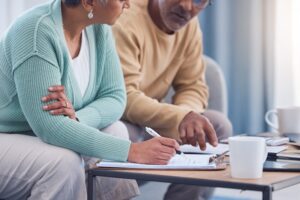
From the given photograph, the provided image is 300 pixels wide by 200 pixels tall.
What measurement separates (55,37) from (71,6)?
140 mm

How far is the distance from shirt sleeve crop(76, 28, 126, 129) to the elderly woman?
0.11 ft

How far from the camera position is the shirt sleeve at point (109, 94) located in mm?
1577

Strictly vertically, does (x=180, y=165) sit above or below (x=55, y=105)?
below

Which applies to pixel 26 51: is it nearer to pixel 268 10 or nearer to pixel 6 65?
pixel 6 65

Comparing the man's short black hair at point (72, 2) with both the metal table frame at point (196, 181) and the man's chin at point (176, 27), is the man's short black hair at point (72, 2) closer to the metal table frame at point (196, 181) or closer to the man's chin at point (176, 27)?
the metal table frame at point (196, 181)

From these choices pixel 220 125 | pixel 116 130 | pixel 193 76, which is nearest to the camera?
pixel 116 130

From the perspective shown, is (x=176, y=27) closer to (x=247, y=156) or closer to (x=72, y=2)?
(x=72, y=2)

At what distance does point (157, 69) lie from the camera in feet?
7.18

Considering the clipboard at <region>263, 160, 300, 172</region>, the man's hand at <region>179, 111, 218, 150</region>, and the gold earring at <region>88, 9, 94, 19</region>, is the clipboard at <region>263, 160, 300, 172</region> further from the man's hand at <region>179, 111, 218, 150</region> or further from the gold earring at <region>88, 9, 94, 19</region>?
the gold earring at <region>88, 9, 94, 19</region>

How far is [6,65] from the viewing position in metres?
1.38

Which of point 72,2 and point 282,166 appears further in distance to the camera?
point 72,2

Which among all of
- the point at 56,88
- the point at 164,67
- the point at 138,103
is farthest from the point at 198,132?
the point at 164,67

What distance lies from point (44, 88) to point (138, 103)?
0.65 metres

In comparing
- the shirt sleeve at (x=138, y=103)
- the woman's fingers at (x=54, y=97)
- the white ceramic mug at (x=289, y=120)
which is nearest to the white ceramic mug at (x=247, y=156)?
the woman's fingers at (x=54, y=97)
